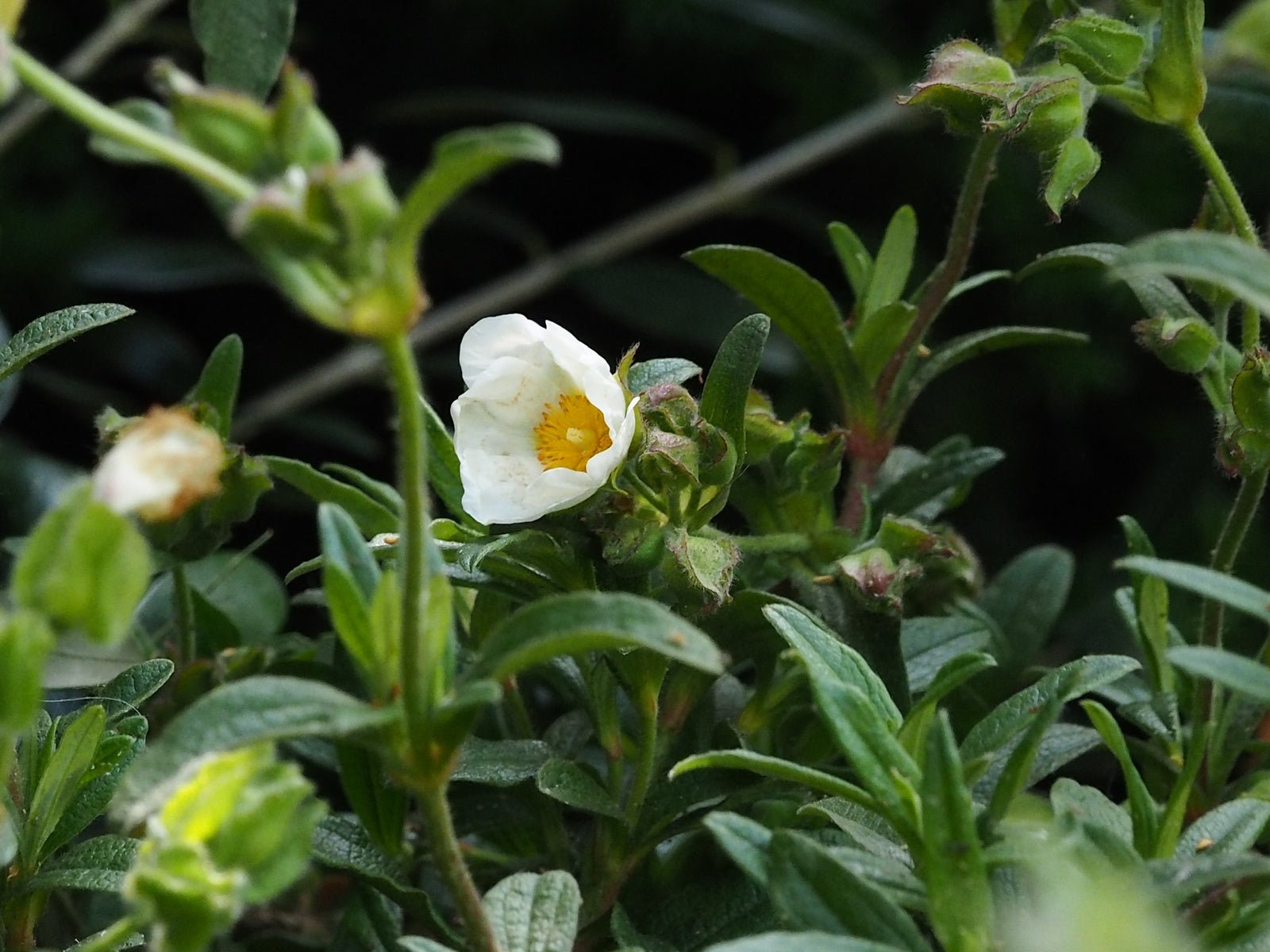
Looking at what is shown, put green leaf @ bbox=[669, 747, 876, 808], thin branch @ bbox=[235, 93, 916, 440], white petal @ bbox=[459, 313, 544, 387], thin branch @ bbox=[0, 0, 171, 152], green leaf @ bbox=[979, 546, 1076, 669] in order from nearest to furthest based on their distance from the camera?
green leaf @ bbox=[669, 747, 876, 808] < white petal @ bbox=[459, 313, 544, 387] < green leaf @ bbox=[979, 546, 1076, 669] < thin branch @ bbox=[0, 0, 171, 152] < thin branch @ bbox=[235, 93, 916, 440]

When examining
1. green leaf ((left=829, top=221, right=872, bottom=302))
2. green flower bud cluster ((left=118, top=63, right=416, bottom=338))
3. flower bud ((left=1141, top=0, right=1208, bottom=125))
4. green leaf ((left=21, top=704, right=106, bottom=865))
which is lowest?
green leaf ((left=21, top=704, right=106, bottom=865))

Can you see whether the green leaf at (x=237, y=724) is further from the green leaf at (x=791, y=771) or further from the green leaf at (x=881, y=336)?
the green leaf at (x=881, y=336)

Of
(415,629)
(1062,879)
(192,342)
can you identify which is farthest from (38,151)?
(1062,879)

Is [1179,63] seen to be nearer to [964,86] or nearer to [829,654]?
[964,86]

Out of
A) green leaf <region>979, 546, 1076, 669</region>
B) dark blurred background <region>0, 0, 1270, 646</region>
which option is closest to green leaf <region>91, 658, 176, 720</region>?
green leaf <region>979, 546, 1076, 669</region>

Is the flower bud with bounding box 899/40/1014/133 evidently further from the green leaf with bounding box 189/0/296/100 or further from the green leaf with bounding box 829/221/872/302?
the green leaf with bounding box 189/0/296/100

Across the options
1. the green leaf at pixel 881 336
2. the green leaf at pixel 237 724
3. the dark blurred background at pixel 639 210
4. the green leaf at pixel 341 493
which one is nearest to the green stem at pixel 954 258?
the green leaf at pixel 881 336

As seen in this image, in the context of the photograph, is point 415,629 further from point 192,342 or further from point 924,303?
point 192,342

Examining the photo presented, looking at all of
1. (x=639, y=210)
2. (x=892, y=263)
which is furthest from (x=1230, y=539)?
(x=639, y=210)
